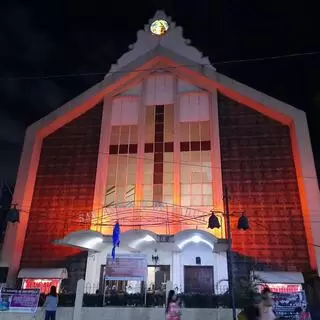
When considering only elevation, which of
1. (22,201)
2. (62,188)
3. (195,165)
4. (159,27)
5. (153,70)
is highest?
(159,27)

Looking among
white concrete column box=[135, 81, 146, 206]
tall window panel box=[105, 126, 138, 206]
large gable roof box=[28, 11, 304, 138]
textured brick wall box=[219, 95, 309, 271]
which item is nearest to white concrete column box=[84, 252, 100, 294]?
tall window panel box=[105, 126, 138, 206]

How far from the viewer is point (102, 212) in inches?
736

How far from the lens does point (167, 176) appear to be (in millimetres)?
19328

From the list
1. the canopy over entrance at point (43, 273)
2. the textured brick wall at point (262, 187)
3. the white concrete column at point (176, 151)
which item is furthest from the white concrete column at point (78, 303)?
the textured brick wall at point (262, 187)

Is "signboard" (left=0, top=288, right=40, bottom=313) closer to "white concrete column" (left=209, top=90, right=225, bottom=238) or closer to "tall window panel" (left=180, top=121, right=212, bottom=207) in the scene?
"tall window panel" (left=180, top=121, right=212, bottom=207)

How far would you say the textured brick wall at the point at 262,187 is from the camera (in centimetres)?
1675

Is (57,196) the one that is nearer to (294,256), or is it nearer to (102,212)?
(102,212)

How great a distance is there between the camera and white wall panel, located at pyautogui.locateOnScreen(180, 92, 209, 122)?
20.7 m

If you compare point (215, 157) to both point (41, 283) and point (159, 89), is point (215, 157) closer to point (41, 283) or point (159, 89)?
point (159, 89)

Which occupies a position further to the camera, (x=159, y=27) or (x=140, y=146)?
(x=159, y=27)

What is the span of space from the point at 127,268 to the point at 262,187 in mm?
8846

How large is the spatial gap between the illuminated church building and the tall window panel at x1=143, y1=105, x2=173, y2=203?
6 cm

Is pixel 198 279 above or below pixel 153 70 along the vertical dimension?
below

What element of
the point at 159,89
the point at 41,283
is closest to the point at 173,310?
the point at 41,283
